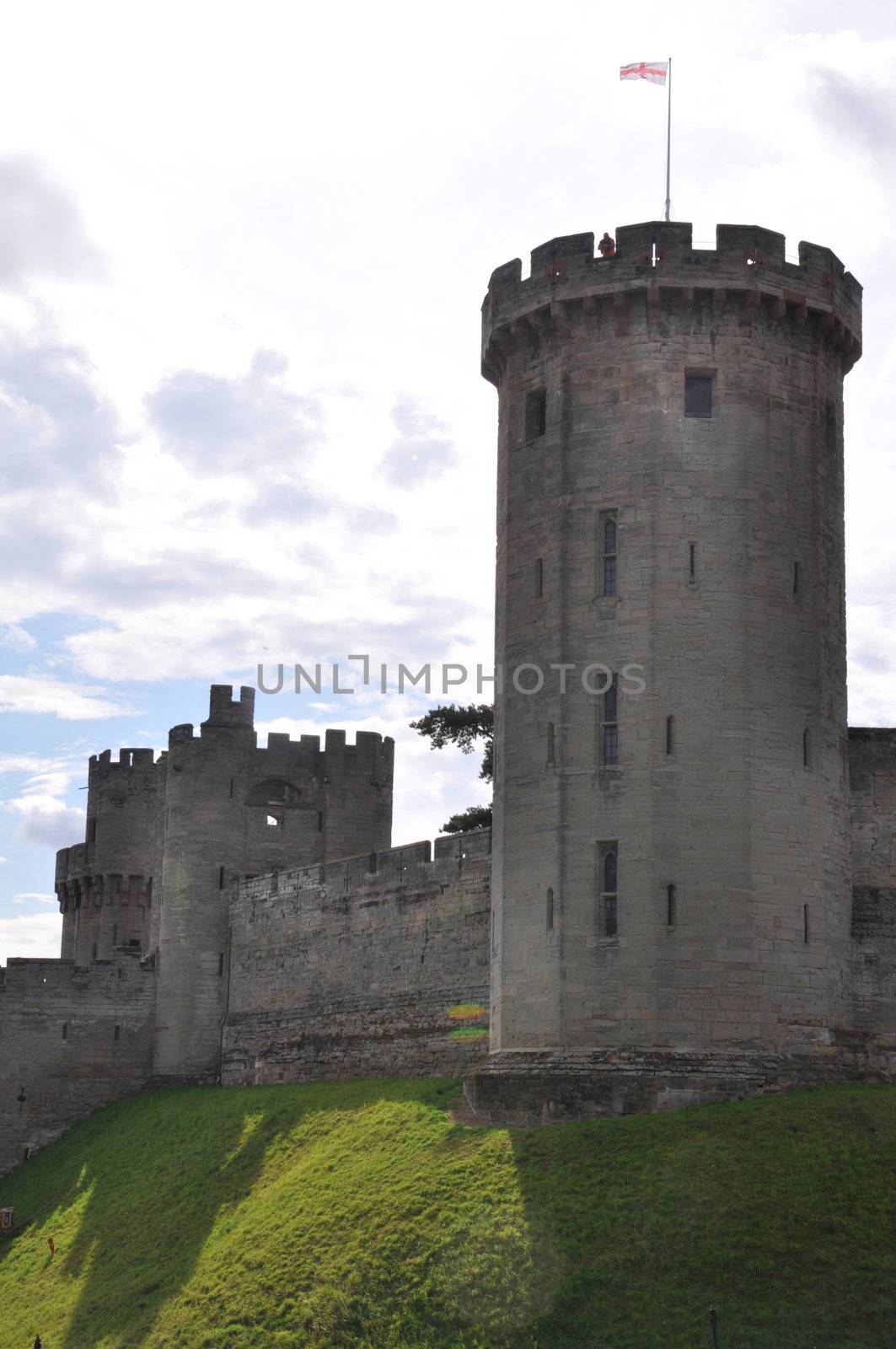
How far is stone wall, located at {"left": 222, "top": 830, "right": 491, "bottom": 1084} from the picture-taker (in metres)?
39.0

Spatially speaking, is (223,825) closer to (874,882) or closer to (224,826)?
(224,826)

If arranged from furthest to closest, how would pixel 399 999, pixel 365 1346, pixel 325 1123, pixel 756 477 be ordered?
pixel 399 999, pixel 325 1123, pixel 756 477, pixel 365 1346

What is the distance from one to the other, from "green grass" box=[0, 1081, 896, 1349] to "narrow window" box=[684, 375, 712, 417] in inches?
454

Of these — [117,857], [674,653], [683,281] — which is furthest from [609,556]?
[117,857]

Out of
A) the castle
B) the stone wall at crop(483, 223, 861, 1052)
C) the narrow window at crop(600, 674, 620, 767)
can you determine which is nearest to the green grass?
the castle

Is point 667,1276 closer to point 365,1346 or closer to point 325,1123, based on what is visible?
point 365,1346

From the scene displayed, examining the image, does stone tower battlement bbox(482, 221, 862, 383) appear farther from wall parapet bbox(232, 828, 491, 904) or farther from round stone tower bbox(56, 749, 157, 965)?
round stone tower bbox(56, 749, 157, 965)

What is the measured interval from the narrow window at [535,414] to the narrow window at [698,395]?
2734 mm

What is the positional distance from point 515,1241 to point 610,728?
891cm

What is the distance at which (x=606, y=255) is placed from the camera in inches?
1361

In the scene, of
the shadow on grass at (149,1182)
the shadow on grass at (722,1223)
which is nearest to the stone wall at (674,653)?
the shadow on grass at (722,1223)

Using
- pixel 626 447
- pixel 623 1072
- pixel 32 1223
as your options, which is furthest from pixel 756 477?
pixel 32 1223

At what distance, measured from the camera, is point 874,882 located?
1357 inches

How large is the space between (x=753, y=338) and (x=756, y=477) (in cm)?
251
